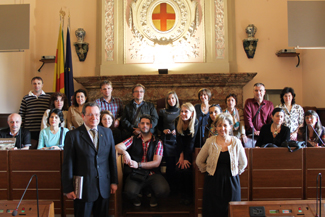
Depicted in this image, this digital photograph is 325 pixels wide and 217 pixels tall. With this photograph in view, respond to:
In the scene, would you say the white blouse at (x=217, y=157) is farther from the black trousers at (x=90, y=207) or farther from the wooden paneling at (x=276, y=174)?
the black trousers at (x=90, y=207)

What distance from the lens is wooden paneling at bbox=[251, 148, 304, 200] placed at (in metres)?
3.02

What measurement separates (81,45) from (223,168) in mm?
4134

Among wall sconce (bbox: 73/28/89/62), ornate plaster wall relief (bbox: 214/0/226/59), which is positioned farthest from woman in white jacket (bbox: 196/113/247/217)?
wall sconce (bbox: 73/28/89/62)

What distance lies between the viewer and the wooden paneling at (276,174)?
119 inches

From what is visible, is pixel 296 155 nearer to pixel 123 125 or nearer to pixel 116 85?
pixel 123 125

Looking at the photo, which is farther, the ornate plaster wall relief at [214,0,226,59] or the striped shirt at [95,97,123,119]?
the ornate plaster wall relief at [214,0,226,59]

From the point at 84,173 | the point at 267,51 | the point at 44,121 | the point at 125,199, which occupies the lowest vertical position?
the point at 125,199

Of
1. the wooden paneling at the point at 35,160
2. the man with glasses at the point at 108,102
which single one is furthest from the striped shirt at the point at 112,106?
the wooden paneling at the point at 35,160

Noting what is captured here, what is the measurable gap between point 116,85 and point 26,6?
2.20 m

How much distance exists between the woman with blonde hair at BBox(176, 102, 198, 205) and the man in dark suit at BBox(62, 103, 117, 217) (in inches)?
39.8

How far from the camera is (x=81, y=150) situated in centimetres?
246

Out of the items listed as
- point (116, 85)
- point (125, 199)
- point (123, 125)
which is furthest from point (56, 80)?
point (125, 199)

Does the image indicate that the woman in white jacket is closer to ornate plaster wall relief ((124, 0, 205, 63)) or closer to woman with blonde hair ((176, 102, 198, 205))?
woman with blonde hair ((176, 102, 198, 205))

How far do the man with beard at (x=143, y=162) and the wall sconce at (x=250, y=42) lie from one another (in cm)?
320
